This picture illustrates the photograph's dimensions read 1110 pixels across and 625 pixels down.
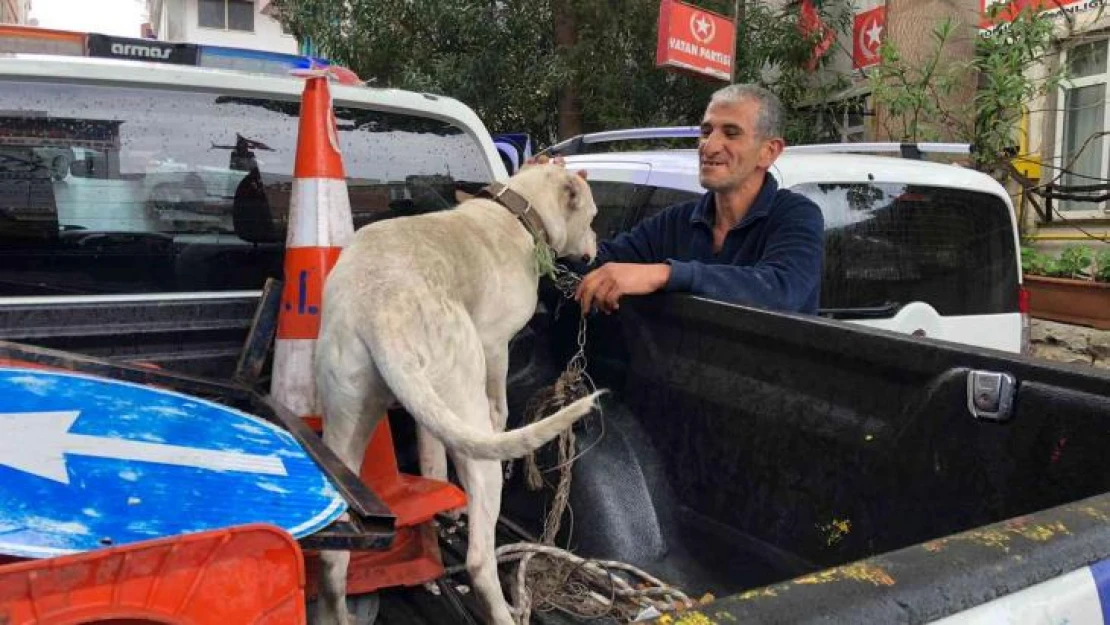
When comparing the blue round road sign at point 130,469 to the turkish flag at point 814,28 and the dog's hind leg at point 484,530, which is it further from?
the turkish flag at point 814,28

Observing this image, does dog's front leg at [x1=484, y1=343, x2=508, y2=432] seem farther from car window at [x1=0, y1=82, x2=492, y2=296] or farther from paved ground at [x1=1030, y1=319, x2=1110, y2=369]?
paved ground at [x1=1030, y1=319, x2=1110, y2=369]

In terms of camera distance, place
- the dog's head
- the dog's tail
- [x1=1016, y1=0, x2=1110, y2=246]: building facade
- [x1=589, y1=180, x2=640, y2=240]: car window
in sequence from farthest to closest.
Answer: [x1=1016, y1=0, x2=1110, y2=246]: building facade → [x1=589, y1=180, x2=640, y2=240]: car window → the dog's head → the dog's tail

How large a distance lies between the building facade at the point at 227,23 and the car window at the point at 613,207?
3223cm

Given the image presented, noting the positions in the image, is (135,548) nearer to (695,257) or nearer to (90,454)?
(90,454)

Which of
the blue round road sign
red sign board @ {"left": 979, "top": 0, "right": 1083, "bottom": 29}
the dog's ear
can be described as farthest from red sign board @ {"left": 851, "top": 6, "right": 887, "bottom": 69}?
the blue round road sign

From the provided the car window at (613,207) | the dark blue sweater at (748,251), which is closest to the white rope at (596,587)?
the dark blue sweater at (748,251)

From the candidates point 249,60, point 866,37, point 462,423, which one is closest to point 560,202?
point 462,423

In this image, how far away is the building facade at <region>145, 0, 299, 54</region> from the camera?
34188 mm

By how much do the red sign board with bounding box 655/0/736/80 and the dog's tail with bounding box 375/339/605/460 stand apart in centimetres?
630

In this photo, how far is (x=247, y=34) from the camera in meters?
35.2

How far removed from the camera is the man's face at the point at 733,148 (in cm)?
334

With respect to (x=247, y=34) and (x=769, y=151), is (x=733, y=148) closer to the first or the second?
(x=769, y=151)

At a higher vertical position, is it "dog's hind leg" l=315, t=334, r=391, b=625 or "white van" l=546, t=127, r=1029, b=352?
"white van" l=546, t=127, r=1029, b=352

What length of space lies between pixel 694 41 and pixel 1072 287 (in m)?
4.23
